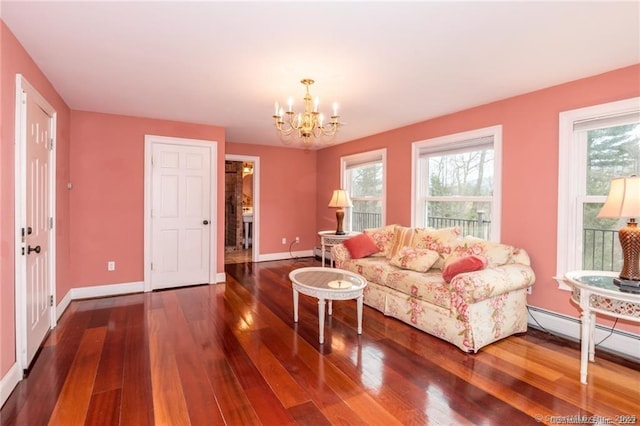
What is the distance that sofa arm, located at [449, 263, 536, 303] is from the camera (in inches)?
102

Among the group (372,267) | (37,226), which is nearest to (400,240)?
(372,267)

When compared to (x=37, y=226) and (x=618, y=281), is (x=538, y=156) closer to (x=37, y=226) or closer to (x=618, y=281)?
(x=618, y=281)

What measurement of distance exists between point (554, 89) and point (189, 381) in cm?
399

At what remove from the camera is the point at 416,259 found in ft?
11.4

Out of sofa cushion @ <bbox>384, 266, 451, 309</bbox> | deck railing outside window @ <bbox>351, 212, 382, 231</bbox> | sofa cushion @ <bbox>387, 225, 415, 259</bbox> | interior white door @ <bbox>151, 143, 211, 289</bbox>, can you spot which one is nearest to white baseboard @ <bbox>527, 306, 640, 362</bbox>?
sofa cushion @ <bbox>384, 266, 451, 309</bbox>

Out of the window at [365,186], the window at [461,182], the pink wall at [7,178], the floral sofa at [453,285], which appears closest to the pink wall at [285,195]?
the window at [365,186]

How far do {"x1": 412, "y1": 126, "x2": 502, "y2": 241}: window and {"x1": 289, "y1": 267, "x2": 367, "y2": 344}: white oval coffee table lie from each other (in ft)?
5.58

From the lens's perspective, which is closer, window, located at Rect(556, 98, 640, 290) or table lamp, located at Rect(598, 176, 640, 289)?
table lamp, located at Rect(598, 176, 640, 289)

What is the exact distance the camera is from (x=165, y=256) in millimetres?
4484

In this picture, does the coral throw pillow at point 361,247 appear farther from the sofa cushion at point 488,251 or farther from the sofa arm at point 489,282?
the sofa arm at point 489,282

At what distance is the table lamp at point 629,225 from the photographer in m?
2.16

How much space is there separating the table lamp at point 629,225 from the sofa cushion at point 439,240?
1478 millimetres

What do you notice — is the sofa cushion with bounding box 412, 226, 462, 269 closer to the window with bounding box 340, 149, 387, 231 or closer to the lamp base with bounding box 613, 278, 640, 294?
the window with bounding box 340, 149, 387, 231

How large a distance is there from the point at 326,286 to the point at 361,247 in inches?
54.2
